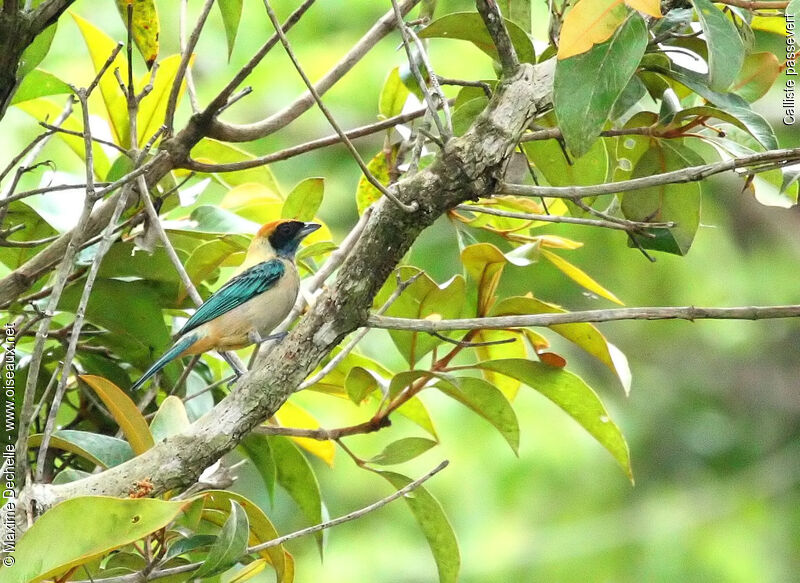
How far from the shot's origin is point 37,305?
2.24 metres

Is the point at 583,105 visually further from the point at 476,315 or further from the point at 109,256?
the point at 109,256

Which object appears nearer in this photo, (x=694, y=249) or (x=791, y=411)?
(x=694, y=249)

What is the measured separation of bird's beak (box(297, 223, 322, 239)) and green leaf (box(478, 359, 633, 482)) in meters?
0.82

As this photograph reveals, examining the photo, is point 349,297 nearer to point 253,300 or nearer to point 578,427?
point 253,300

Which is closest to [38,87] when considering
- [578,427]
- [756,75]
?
[756,75]

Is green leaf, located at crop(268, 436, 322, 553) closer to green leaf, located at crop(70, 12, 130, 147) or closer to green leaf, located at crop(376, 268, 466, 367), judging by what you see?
green leaf, located at crop(376, 268, 466, 367)

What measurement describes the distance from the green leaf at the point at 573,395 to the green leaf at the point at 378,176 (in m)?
0.70

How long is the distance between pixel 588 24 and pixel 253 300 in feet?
5.46

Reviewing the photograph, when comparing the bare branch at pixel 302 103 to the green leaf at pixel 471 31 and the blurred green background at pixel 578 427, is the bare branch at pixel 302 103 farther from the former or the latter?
the blurred green background at pixel 578 427

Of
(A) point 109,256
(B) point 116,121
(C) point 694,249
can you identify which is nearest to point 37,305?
(A) point 109,256

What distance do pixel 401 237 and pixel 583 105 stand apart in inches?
15.6

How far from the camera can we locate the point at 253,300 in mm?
2975

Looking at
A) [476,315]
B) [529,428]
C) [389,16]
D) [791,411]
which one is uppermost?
[389,16]

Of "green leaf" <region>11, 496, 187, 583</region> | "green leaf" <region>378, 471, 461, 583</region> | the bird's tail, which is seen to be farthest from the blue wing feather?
"green leaf" <region>11, 496, 187, 583</region>
